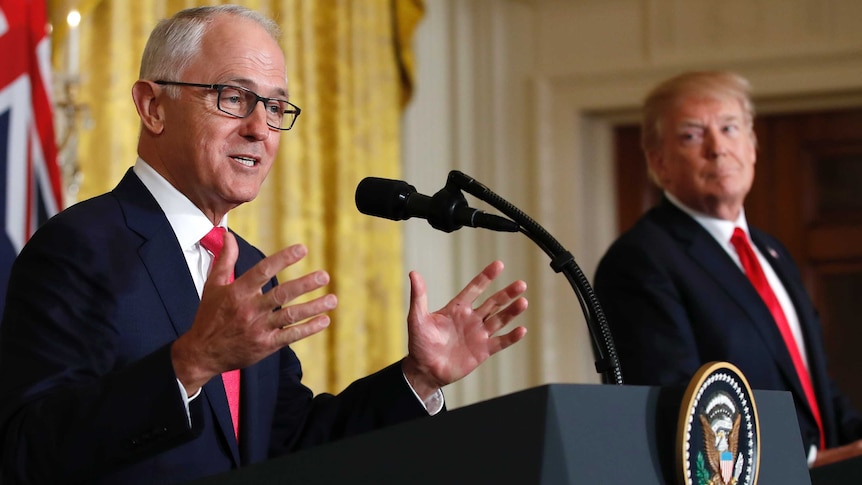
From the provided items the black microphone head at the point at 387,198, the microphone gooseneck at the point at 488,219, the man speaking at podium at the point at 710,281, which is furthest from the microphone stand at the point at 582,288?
the man speaking at podium at the point at 710,281

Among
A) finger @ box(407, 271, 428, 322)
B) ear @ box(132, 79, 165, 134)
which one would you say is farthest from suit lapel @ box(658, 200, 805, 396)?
ear @ box(132, 79, 165, 134)

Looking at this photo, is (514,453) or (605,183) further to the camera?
(605,183)

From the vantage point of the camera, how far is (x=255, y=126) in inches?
79.4

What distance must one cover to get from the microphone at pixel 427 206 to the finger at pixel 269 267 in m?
0.32

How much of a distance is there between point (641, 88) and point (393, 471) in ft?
14.9

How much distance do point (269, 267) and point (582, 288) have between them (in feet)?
1.61

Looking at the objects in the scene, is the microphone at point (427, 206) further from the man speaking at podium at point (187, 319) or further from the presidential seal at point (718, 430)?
the presidential seal at point (718, 430)

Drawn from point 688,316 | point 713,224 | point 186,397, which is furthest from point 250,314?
point 713,224

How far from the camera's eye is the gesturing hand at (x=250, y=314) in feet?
4.68

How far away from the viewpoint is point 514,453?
1.27 meters

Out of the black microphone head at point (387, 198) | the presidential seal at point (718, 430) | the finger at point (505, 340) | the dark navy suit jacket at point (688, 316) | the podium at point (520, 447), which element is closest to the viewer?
the podium at point (520, 447)

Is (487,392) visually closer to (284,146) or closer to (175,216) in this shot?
(284,146)

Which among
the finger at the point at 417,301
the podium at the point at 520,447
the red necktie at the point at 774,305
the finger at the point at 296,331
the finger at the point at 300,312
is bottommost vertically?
the red necktie at the point at 774,305

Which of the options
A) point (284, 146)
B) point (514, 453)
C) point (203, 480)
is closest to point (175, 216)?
point (203, 480)
